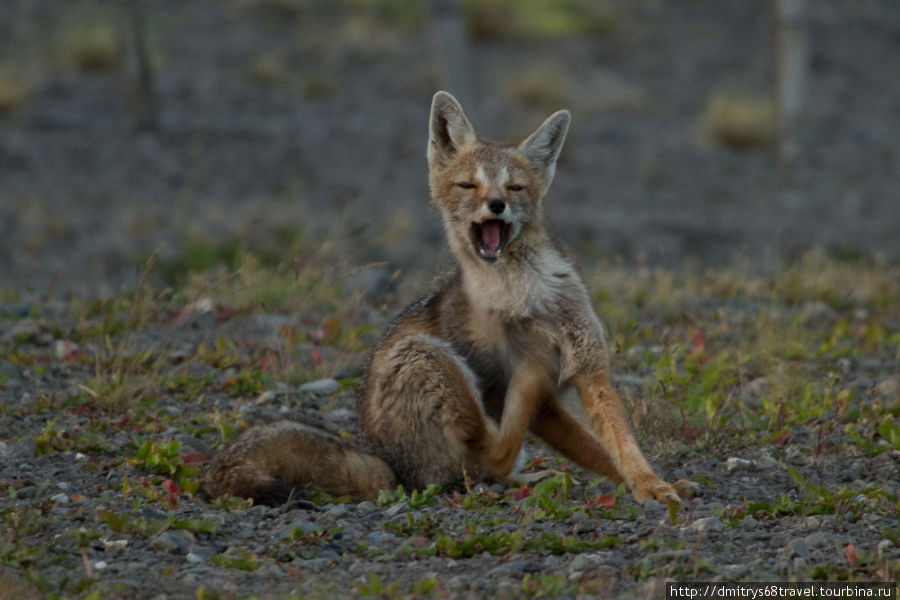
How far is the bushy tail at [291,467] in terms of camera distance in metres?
4.78

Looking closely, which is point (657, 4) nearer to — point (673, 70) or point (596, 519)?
point (673, 70)

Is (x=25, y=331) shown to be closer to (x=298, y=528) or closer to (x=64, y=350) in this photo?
(x=64, y=350)

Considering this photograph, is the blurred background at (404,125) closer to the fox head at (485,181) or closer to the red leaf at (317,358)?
the red leaf at (317,358)

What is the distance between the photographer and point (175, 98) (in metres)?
15.6

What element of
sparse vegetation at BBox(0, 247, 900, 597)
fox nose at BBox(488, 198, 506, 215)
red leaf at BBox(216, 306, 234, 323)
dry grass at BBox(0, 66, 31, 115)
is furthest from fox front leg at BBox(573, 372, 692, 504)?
dry grass at BBox(0, 66, 31, 115)

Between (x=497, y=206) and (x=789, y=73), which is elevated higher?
(x=789, y=73)

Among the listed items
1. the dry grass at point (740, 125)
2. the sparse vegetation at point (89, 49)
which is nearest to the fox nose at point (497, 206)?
the dry grass at point (740, 125)

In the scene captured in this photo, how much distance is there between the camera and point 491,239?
5.11 metres

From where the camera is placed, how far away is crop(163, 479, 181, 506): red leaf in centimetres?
469

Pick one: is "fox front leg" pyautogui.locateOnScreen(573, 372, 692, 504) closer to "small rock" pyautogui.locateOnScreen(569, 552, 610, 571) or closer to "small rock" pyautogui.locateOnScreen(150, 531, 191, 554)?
"small rock" pyautogui.locateOnScreen(569, 552, 610, 571)

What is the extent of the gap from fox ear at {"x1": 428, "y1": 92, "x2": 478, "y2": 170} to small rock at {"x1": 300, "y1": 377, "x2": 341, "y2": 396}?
Answer: 1.67 metres

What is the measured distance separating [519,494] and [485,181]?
57.4 inches

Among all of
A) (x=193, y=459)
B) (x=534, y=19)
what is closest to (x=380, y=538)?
(x=193, y=459)

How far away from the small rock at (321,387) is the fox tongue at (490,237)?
6.19 feet
